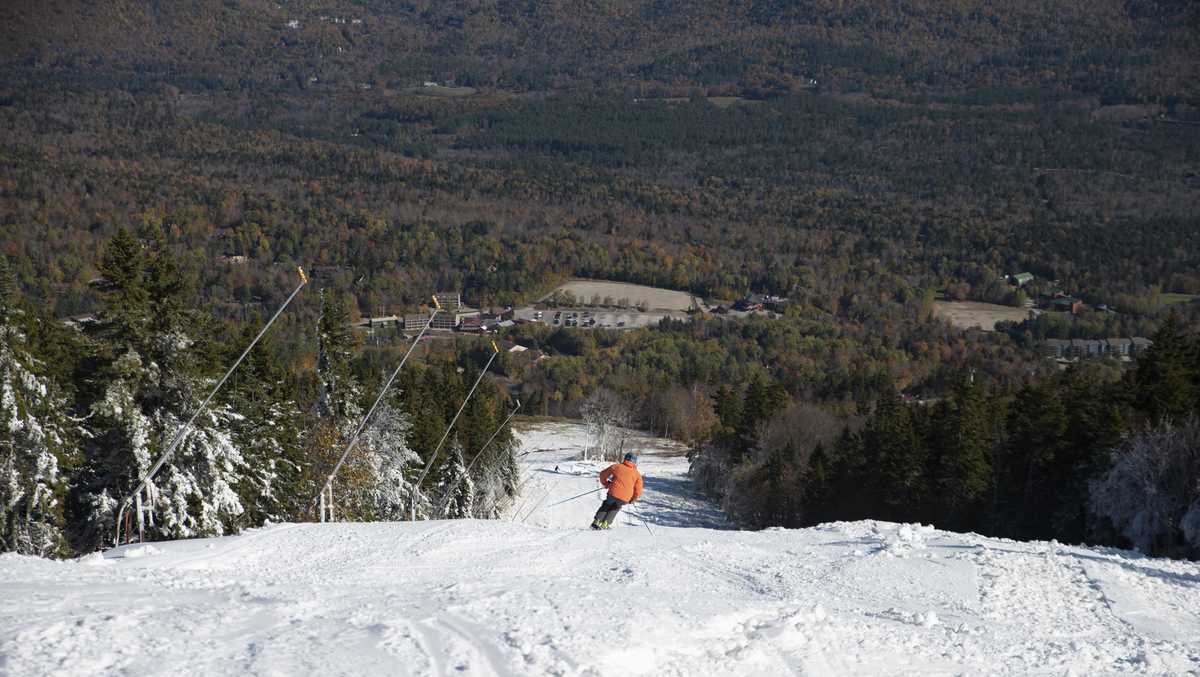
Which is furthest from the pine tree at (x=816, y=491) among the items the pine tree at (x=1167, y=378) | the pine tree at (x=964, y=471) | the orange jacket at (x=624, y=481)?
the orange jacket at (x=624, y=481)

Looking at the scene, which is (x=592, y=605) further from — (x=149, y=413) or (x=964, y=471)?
(x=964, y=471)

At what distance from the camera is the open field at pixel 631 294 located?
180 metres

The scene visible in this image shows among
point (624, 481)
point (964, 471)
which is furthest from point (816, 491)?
point (624, 481)

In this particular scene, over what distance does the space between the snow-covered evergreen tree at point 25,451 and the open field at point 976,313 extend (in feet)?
480

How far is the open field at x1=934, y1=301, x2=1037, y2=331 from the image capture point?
161 metres

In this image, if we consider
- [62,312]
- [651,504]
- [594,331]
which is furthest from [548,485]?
[594,331]

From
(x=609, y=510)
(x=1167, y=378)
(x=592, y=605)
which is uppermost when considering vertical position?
(x=592, y=605)

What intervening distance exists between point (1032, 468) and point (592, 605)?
31.2m

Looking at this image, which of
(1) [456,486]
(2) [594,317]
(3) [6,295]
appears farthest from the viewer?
(2) [594,317]

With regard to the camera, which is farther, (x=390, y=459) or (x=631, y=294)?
(x=631, y=294)

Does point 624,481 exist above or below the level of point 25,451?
below

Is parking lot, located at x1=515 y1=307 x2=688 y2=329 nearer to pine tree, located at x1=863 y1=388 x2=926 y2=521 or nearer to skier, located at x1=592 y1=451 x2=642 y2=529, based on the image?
pine tree, located at x1=863 y1=388 x2=926 y2=521

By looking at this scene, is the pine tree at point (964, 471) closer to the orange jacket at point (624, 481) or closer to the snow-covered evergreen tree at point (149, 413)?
the orange jacket at point (624, 481)

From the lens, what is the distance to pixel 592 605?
45.1 ft
